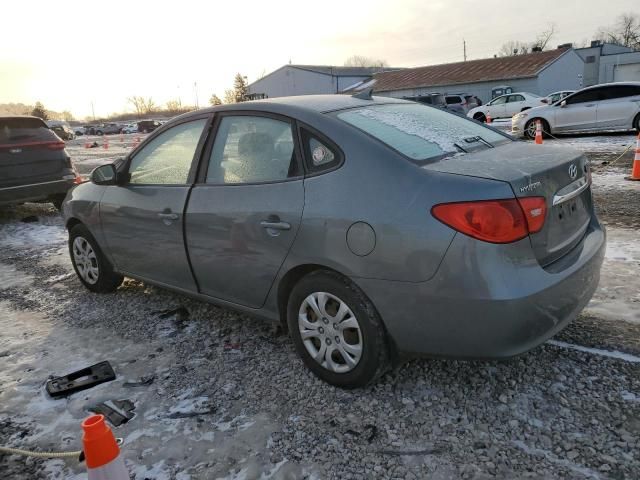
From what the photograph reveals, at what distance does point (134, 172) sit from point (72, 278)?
2.06 meters

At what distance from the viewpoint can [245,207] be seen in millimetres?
3201

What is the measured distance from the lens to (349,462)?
8.04 ft

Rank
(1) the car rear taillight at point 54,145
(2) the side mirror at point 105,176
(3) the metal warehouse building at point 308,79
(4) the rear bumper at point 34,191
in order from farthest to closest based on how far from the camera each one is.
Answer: (3) the metal warehouse building at point 308,79, (1) the car rear taillight at point 54,145, (4) the rear bumper at point 34,191, (2) the side mirror at point 105,176

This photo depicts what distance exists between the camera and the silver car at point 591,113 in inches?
583

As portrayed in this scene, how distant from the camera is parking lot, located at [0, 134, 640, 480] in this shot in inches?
96.3

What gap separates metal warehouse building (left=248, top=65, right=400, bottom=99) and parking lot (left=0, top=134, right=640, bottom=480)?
184ft

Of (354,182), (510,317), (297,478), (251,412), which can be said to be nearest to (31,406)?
(251,412)

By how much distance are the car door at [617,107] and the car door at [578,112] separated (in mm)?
182

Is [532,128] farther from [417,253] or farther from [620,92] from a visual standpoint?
[417,253]

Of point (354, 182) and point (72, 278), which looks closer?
point (354, 182)

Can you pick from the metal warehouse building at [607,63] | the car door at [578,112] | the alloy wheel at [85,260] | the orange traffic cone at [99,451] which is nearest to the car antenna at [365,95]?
the orange traffic cone at [99,451]

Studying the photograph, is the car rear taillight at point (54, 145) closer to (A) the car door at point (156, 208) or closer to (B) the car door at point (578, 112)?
(A) the car door at point (156, 208)

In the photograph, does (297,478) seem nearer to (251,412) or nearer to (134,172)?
(251,412)

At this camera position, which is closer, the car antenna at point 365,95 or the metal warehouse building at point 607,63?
the car antenna at point 365,95
